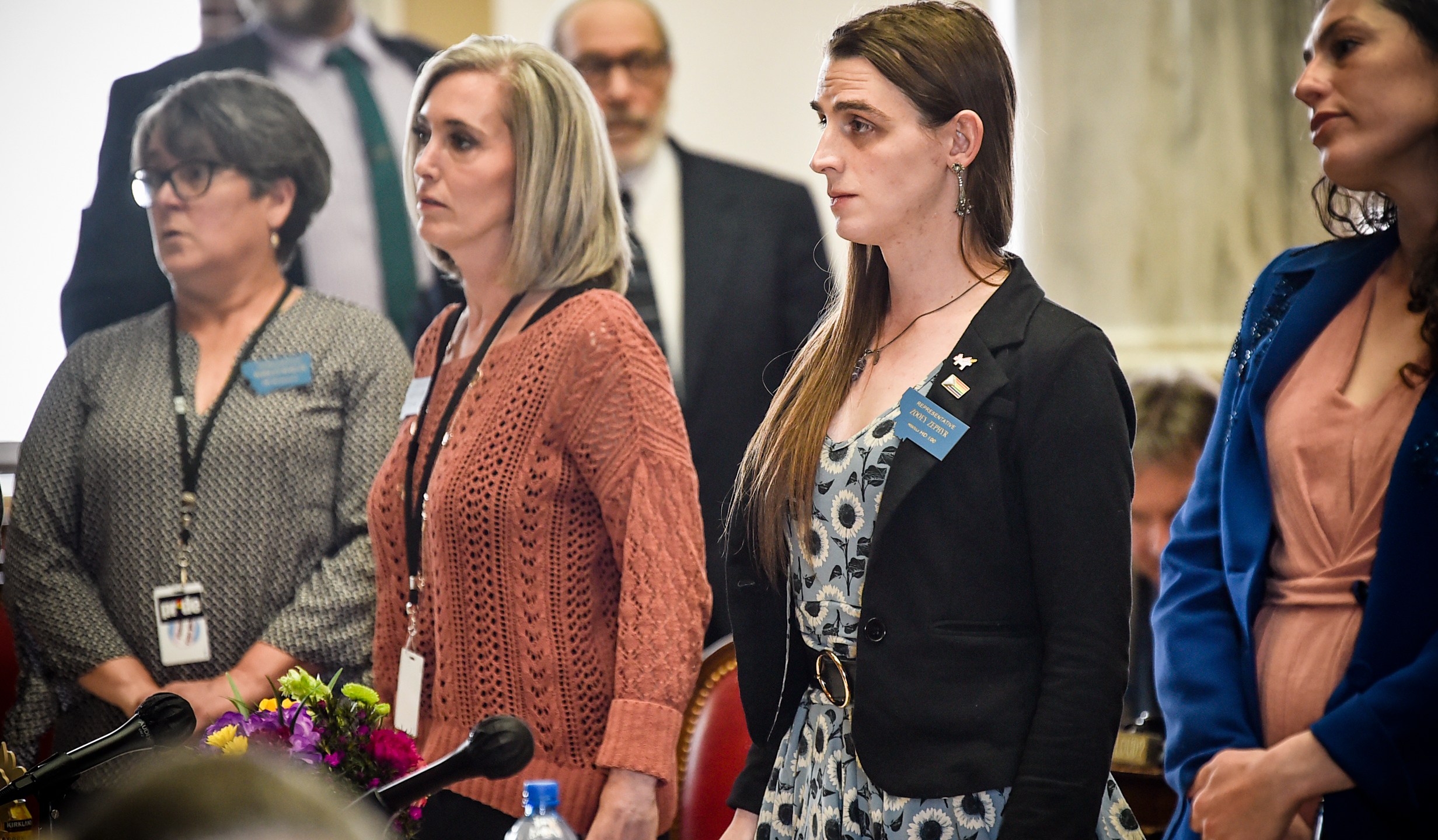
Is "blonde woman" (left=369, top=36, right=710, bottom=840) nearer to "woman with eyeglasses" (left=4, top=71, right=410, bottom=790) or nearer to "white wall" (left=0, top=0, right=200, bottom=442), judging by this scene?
"woman with eyeglasses" (left=4, top=71, right=410, bottom=790)

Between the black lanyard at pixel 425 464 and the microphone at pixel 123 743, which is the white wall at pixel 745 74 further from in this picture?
the microphone at pixel 123 743

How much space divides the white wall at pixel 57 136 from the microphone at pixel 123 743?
1911 millimetres

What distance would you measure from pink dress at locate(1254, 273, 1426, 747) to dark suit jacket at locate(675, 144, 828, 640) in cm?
142

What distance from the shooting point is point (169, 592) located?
2674 millimetres

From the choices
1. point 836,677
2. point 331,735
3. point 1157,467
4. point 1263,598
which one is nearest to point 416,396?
point 331,735

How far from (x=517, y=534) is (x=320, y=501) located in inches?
34.0

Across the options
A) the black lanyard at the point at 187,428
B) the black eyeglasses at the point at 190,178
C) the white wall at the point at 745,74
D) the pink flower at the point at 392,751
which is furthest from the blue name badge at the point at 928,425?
the black eyeglasses at the point at 190,178

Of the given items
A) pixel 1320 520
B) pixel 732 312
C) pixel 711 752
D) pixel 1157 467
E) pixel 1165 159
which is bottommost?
pixel 711 752

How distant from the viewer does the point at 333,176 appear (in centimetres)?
289

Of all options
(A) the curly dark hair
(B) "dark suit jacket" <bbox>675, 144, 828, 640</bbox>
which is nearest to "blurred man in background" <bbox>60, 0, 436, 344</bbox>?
(B) "dark suit jacket" <bbox>675, 144, 828, 640</bbox>

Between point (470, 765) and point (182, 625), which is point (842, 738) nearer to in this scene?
point (470, 765)

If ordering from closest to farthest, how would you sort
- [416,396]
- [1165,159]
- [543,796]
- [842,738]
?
1. [543,796]
2. [842,738]
3. [416,396]
4. [1165,159]

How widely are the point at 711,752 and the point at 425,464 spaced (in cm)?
69

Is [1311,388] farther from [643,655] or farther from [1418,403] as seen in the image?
[643,655]
